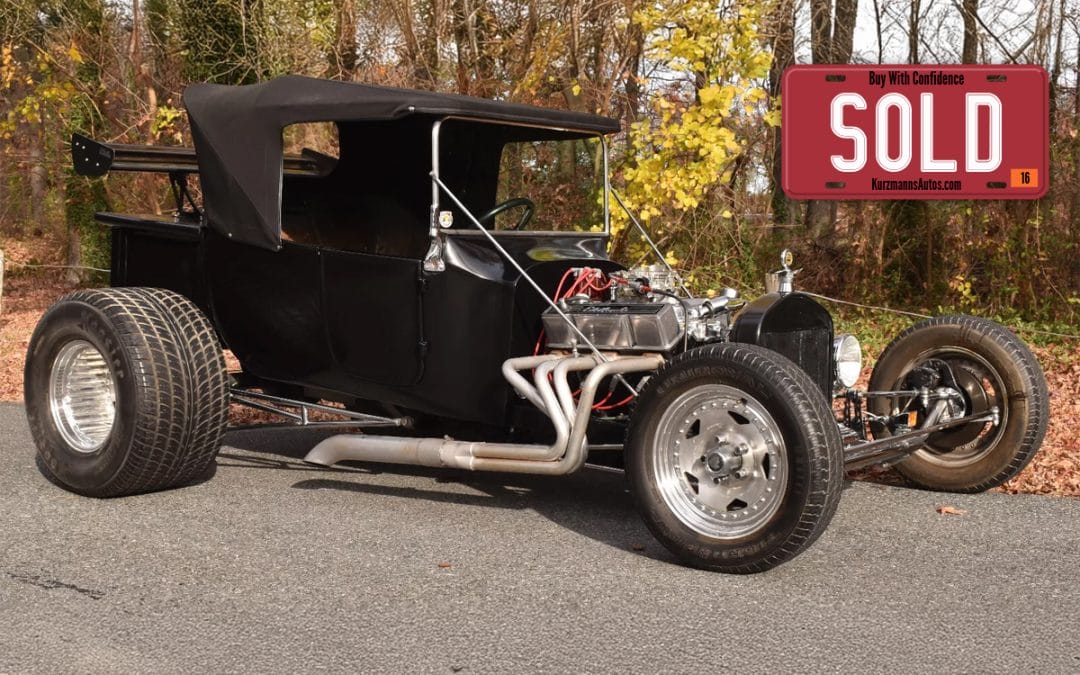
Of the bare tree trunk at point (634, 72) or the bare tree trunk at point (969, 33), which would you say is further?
the bare tree trunk at point (969, 33)

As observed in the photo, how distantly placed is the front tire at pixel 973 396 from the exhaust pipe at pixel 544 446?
1555 mm

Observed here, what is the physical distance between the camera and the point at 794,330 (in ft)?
19.0

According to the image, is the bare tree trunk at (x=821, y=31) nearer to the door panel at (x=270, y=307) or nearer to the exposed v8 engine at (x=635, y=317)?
the exposed v8 engine at (x=635, y=317)

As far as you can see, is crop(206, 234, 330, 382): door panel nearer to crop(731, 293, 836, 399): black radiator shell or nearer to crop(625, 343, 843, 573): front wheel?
crop(625, 343, 843, 573): front wheel

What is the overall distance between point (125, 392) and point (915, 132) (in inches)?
331

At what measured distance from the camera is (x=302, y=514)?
5.94 m

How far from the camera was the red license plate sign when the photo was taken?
39.8 feet

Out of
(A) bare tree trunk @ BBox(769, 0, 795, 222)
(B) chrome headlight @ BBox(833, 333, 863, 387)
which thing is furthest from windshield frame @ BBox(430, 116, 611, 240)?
(A) bare tree trunk @ BBox(769, 0, 795, 222)

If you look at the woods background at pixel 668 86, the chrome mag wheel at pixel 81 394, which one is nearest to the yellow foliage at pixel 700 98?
the woods background at pixel 668 86

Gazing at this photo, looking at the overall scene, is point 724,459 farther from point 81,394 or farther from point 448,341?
point 81,394

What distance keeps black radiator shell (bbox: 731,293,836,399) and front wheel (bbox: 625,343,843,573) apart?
1.82 feet

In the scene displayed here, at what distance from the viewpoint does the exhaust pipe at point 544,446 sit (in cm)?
540

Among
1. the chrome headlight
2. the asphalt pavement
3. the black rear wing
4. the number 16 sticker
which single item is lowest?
the asphalt pavement

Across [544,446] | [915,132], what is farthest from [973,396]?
[915,132]
